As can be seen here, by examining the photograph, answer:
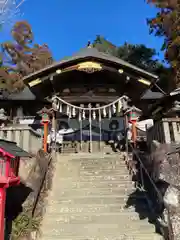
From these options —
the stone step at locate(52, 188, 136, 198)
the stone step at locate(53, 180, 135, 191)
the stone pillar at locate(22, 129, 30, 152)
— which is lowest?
the stone step at locate(52, 188, 136, 198)

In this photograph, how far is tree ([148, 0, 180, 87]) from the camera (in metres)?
15.5

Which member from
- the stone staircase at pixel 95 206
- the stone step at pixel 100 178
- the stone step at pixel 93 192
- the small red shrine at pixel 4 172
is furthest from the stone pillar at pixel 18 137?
the small red shrine at pixel 4 172

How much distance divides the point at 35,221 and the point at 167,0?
60.8ft

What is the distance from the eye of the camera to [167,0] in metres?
17.0

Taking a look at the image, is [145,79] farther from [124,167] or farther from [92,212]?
[92,212]

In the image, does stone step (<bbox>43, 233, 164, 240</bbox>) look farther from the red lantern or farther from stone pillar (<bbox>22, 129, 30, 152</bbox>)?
the red lantern

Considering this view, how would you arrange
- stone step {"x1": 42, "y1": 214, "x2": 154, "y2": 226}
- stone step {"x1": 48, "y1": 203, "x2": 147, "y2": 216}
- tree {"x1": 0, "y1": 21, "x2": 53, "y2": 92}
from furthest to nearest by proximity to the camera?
tree {"x1": 0, "y1": 21, "x2": 53, "y2": 92}, stone step {"x1": 48, "y1": 203, "x2": 147, "y2": 216}, stone step {"x1": 42, "y1": 214, "x2": 154, "y2": 226}

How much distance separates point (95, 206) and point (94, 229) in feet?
2.97

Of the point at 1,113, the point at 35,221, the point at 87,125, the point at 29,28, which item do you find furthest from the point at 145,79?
the point at 29,28

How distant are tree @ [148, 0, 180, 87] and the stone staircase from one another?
34.1 feet

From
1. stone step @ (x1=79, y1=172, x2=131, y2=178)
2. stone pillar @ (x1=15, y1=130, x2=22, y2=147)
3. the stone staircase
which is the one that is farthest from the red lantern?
stone pillar @ (x1=15, y1=130, x2=22, y2=147)

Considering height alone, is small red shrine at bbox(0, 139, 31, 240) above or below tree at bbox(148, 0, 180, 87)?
below

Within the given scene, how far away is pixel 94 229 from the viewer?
18.1 feet

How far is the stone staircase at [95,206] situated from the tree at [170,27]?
409 inches
